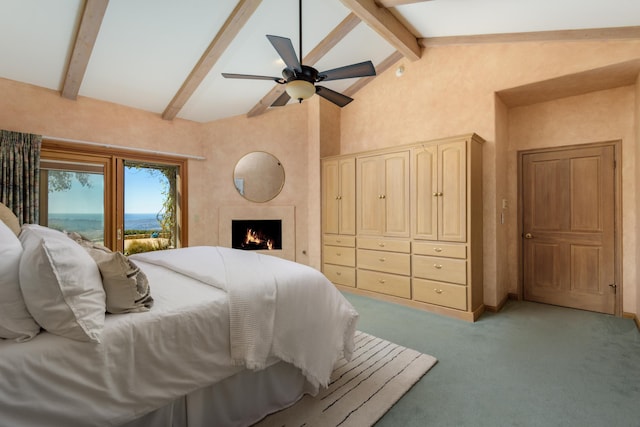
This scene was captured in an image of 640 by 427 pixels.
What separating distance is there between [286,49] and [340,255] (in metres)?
2.82

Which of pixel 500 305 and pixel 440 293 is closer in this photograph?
pixel 440 293

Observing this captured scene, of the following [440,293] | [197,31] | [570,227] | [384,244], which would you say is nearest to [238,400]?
[440,293]

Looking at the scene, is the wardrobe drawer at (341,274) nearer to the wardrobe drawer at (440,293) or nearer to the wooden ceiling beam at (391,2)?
the wardrobe drawer at (440,293)

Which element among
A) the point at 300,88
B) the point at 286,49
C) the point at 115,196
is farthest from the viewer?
the point at 115,196

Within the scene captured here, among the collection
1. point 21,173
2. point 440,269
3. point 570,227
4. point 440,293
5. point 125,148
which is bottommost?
point 440,293

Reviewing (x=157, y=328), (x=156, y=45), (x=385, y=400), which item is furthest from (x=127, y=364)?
(x=156, y=45)

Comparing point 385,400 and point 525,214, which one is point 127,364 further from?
point 525,214

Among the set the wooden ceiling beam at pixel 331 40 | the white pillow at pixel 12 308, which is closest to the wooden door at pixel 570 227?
the wooden ceiling beam at pixel 331 40

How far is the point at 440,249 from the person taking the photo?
Result: 3.35 meters

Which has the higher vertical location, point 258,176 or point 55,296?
point 258,176

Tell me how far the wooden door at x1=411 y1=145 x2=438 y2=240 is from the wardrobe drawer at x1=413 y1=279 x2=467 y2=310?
531 mm

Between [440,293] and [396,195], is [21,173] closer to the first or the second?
[396,195]

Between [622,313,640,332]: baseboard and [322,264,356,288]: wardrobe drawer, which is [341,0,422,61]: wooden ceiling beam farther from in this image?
[622,313,640,332]: baseboard

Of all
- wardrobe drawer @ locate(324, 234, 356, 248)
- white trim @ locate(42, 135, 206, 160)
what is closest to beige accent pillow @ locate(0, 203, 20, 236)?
white trim @ locate(42, 135, 206, 160)
